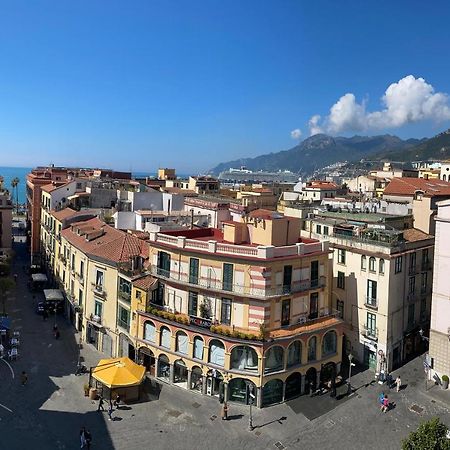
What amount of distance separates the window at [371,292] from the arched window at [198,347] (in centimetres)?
1581

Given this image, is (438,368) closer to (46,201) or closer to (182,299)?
(182,299)

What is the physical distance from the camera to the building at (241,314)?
123 feet

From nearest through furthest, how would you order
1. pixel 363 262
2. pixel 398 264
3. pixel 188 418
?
1. pixel 188 418
2. pixel 398 264
3. pixel 363 262

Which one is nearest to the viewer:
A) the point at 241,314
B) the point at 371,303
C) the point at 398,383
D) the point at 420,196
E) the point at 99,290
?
the point at 241,314

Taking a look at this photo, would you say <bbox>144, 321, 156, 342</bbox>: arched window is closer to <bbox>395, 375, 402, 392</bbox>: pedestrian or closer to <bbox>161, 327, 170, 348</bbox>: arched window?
<bbox>161, 327, 170, 348</bbox>: arched window

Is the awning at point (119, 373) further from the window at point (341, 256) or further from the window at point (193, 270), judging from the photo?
the window at point (341, 256)

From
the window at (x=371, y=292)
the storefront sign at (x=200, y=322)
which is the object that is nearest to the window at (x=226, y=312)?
the storefront sign at (x=200, y=322)

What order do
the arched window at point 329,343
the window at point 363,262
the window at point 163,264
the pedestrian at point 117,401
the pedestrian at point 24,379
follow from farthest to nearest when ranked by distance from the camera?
the window at point 363,262
the window at point 163,264
the arched window at point 329,343
the pedestrian at point 24,379
the pedestrian at point 117,401

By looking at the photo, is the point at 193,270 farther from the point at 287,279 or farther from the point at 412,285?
the point at 412,285

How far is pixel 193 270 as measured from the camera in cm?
3944

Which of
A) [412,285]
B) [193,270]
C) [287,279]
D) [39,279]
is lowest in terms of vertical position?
[39,279]

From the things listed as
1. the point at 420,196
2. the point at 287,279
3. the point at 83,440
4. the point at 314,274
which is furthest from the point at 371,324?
the point at 83,440

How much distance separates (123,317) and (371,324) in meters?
22.1

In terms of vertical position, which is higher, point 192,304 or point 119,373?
point 192,304
